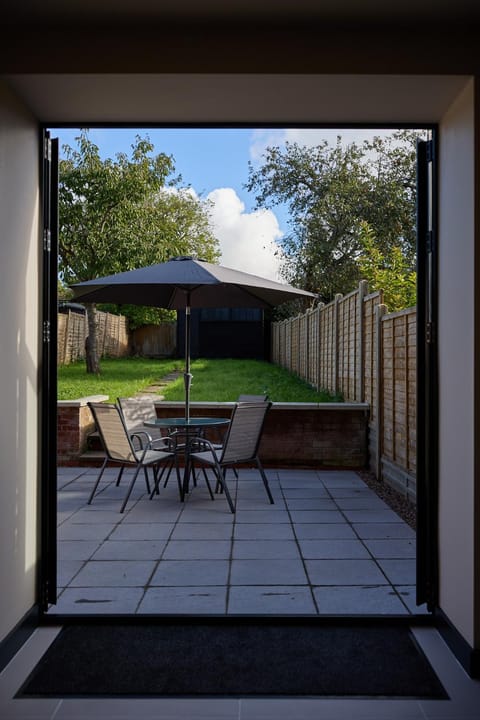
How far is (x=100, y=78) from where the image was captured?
285 centimetres

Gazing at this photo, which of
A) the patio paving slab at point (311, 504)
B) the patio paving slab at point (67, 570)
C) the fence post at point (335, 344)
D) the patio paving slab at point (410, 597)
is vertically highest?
the fence post at point (335, 344)

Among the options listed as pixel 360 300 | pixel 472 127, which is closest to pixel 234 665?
pixel 472 127

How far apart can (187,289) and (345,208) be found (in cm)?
812

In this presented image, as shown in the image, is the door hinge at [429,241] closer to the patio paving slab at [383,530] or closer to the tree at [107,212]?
the patio paving slab at [383,530]

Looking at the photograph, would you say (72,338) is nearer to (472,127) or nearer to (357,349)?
(357,349)

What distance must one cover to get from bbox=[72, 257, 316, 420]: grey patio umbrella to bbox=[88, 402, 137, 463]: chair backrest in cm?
68

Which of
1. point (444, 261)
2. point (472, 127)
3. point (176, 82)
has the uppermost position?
point (176, 82)

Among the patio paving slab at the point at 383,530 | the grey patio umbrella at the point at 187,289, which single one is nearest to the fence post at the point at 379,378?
the grey patio umbrella at the point at 187,289

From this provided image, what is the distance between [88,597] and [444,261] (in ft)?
8.44

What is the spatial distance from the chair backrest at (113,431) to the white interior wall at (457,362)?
3.25m

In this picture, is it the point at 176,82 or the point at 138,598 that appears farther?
the point at 138,598

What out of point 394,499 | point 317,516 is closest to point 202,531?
point 317,516

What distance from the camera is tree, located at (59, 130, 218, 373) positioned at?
13836mm

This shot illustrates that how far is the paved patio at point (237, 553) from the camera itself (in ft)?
11.3
